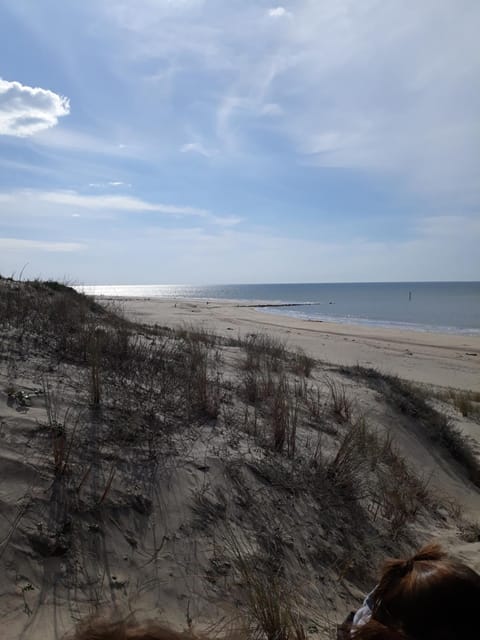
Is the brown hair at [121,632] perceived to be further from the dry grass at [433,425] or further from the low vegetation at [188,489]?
the dry grass at [433,425]

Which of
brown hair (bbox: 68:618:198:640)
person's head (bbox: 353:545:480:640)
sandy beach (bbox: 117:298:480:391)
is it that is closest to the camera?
person's head (bbox: 353:545:480:640)

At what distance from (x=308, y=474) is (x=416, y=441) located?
3.46 m

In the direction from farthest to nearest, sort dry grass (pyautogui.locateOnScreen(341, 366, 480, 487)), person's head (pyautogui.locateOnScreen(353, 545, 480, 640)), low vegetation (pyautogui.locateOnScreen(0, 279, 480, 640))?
1. dry grass (pyautogui.locateOnScreen(341, 366, 480, 487))
2. low vegetation (pyautogui.locateOnScreen(0, 279, 480, 640))
3. person's head (pyautogui.locateOnScreen(353, 545, 480, 640))

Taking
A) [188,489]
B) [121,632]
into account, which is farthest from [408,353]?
[121,632]

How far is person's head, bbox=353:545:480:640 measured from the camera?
122 cm

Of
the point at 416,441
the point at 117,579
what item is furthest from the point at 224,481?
the point at 416,441

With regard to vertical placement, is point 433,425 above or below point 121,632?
below

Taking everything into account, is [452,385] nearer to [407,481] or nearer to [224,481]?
[407,481]

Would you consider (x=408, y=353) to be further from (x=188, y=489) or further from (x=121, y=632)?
(x=121, y=632)

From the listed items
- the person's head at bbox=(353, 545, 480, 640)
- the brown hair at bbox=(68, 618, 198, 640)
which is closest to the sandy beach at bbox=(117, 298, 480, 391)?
the brown hair at bbox=(68, 618, 198, 640)

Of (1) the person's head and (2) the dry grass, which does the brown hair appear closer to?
(1) the person's head

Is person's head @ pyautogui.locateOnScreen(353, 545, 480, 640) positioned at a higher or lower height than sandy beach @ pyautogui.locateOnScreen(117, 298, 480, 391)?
higher

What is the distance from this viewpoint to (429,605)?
1257 millimetres

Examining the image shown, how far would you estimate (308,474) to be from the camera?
4.00 m
